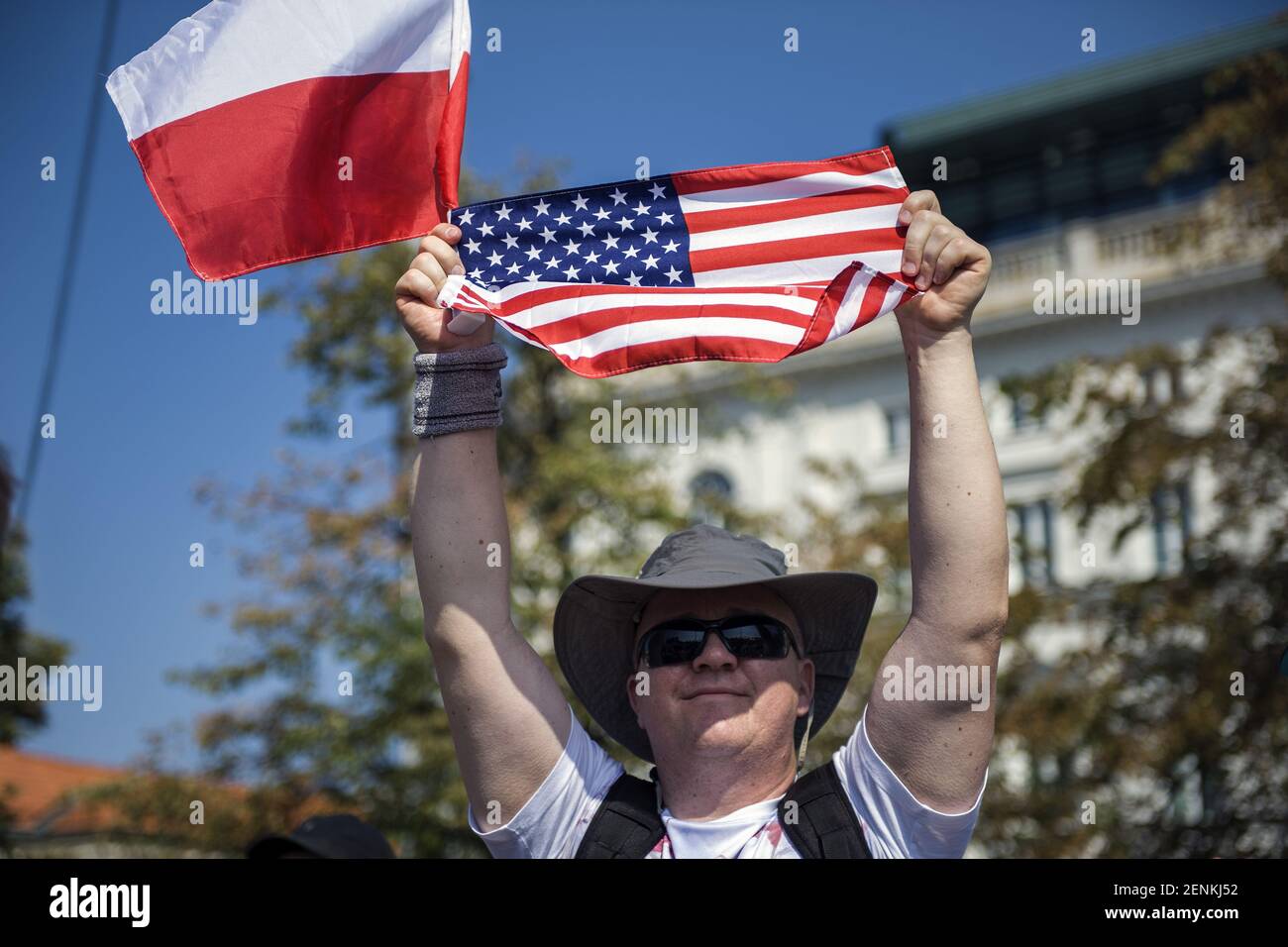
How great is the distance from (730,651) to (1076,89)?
31.1m

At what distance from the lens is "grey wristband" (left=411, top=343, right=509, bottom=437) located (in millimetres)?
3240

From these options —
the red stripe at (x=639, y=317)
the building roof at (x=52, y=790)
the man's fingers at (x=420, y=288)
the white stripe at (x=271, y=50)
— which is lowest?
the building roof at (x=52, y=790)

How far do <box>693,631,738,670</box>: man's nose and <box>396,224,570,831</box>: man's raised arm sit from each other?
1.18 feet

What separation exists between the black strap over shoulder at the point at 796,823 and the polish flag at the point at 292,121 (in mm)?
1708

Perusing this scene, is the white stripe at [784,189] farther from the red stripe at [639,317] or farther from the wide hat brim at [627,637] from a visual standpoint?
the wide hat brim at [627,637]

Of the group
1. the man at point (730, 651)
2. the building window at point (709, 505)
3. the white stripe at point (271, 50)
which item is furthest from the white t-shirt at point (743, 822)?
the building window at point (709, 505)

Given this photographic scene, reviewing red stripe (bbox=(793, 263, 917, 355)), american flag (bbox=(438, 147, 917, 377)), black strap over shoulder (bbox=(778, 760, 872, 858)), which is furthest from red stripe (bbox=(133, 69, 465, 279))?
black strap over shoulder (bbox=(778, 760, 872, 858))

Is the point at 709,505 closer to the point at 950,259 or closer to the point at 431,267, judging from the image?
the point at 431,267

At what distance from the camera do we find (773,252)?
3.79m

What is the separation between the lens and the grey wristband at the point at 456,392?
128 inches

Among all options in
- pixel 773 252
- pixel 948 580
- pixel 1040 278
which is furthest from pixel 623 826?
pixel 1040 278

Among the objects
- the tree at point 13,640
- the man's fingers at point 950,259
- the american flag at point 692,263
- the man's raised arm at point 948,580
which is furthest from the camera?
the tree at point 13,640

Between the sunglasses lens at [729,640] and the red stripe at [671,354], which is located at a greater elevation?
the red stripe at [671,354]
